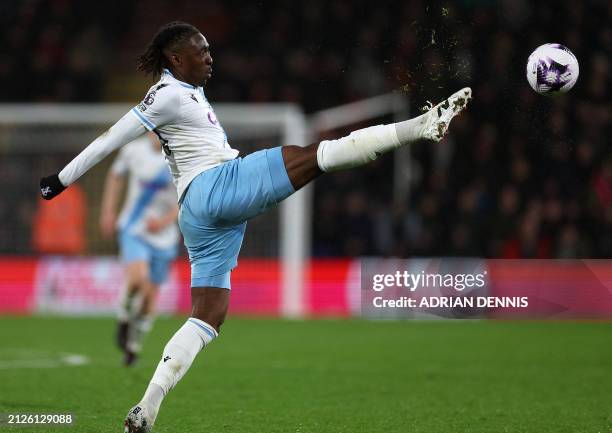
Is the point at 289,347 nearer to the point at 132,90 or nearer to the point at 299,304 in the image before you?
the point at 299,304

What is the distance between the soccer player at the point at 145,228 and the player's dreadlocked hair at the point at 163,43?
4174 mm

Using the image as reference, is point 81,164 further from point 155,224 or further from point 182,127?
point 155,224

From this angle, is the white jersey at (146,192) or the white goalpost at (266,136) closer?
the white jersey at (146,192)

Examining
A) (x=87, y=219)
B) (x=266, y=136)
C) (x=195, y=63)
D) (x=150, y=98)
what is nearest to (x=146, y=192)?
(x=195, y=63)

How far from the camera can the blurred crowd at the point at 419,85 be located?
7047mm

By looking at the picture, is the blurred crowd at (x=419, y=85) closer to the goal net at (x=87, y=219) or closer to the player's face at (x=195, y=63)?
the goal net at (x=87, y=219)

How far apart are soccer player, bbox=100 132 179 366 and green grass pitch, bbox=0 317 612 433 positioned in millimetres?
630

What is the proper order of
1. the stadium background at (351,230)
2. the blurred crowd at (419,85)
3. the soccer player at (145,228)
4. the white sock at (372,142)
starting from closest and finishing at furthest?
the white sock at (372,142) < the stadium background at (351,230) < the blurred crowd at (419,85) < the soccer player at (145,228)

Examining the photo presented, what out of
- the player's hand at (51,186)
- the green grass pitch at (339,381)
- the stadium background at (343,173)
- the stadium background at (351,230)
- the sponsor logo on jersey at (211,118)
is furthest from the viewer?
the stadium background at (343,173)

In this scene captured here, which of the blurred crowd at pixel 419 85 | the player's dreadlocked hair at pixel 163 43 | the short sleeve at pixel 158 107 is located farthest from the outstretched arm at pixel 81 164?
the blurred crowd at pixel 419 85

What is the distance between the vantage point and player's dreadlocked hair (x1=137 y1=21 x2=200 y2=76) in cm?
595

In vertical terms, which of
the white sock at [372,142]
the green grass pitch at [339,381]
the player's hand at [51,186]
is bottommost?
the green grass pitch at [339,381]

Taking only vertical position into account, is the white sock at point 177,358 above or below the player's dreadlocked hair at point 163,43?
below

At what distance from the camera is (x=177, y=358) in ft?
18.0
